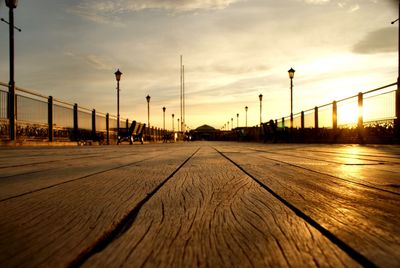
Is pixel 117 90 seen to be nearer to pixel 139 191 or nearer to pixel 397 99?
pixel 397 99

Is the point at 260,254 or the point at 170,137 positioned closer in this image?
the point at 260,254

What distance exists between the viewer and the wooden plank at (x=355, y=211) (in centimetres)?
77

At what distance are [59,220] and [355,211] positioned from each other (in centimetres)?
103

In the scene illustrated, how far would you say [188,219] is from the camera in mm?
1071

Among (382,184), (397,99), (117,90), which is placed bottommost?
(382,184)

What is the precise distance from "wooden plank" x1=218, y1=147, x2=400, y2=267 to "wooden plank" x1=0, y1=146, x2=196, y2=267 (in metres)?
0.66

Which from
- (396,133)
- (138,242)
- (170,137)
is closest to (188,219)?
(138,242)

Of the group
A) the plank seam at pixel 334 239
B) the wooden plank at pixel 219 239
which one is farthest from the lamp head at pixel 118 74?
the plank seam at pixel 334 239

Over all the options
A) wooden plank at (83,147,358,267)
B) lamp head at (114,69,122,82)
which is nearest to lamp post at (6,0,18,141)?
lamp head at (114,69,122,82)

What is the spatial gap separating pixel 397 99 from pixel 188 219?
12445 millimetres

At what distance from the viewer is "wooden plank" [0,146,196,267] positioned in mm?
731

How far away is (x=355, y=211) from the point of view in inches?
45.8

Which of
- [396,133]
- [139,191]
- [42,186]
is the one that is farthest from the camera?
[396,133]

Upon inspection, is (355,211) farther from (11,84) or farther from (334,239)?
(11,84)
